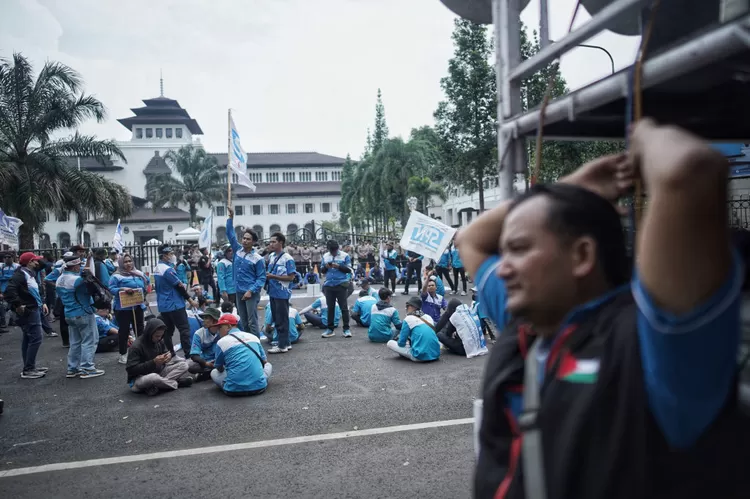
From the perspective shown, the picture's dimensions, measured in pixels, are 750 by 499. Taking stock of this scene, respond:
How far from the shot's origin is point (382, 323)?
9.38 metres

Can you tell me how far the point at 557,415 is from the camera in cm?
107

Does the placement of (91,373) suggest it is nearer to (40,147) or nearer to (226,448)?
(226,448)

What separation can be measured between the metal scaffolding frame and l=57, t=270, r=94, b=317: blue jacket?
7103 millimetres

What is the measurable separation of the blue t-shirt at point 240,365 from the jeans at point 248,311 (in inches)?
80.0

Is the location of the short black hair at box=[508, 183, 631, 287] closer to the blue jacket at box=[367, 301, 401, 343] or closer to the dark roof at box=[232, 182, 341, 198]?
the blue jacket at box=[367, 301, 401, 343]

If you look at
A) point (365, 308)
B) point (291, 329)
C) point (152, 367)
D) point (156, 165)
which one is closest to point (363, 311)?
point (365, 308)

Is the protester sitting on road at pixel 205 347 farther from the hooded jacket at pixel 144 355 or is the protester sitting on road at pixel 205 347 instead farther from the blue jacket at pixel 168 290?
the blue jacket at pixel 168 290

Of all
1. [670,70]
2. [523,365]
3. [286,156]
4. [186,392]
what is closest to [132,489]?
[186,392]

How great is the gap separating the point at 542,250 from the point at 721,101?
1019 millimetres

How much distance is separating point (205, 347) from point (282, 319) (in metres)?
1.63

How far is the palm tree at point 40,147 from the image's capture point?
19.5 m

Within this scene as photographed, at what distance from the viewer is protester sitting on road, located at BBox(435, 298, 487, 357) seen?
7992 millimetres


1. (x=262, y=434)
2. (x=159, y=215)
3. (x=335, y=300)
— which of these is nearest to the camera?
(x=262, y=434)

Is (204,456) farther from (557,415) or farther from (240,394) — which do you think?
(557,415)
